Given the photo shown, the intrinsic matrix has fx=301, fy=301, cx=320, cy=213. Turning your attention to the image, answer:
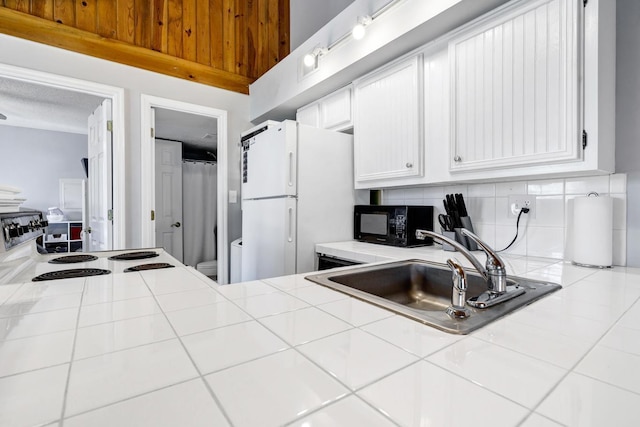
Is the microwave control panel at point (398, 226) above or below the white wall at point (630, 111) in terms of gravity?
below

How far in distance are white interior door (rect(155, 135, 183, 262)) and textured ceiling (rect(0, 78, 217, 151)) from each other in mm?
205

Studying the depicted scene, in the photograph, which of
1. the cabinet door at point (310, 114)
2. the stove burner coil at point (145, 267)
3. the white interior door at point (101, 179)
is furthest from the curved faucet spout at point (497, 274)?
the white interior door at point (101, 179)

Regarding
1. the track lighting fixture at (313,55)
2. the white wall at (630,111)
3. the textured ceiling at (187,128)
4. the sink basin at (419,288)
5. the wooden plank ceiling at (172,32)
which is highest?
the wooden plank ceiling at (172,32)

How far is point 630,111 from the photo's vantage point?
1253 mm

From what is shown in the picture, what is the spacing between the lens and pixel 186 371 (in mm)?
423

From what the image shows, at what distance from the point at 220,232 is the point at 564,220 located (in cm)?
262

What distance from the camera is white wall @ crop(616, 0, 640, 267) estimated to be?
1236mm

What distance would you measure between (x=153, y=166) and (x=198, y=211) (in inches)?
75.3

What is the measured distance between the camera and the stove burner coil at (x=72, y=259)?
51.4 inches

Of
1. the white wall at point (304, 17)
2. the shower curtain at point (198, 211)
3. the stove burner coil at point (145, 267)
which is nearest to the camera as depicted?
the stove burner coil at point (145, 267)

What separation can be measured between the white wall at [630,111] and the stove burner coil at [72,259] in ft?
7.71

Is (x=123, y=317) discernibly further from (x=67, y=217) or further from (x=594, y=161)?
(x=67, y=217)

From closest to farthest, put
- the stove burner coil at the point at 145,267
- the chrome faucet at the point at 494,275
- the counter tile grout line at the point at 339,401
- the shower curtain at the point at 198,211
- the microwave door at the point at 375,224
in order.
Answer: the counter tile grout line at the point at 339,401, the chrome faucet at the point at 494,275, the stove burner coil at the point at 145,267, the microwave door at the point at 375,224, the shower curtain at the point at 198,211

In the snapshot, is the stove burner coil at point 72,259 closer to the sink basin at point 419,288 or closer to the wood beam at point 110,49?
the sink basin at point 419,288
